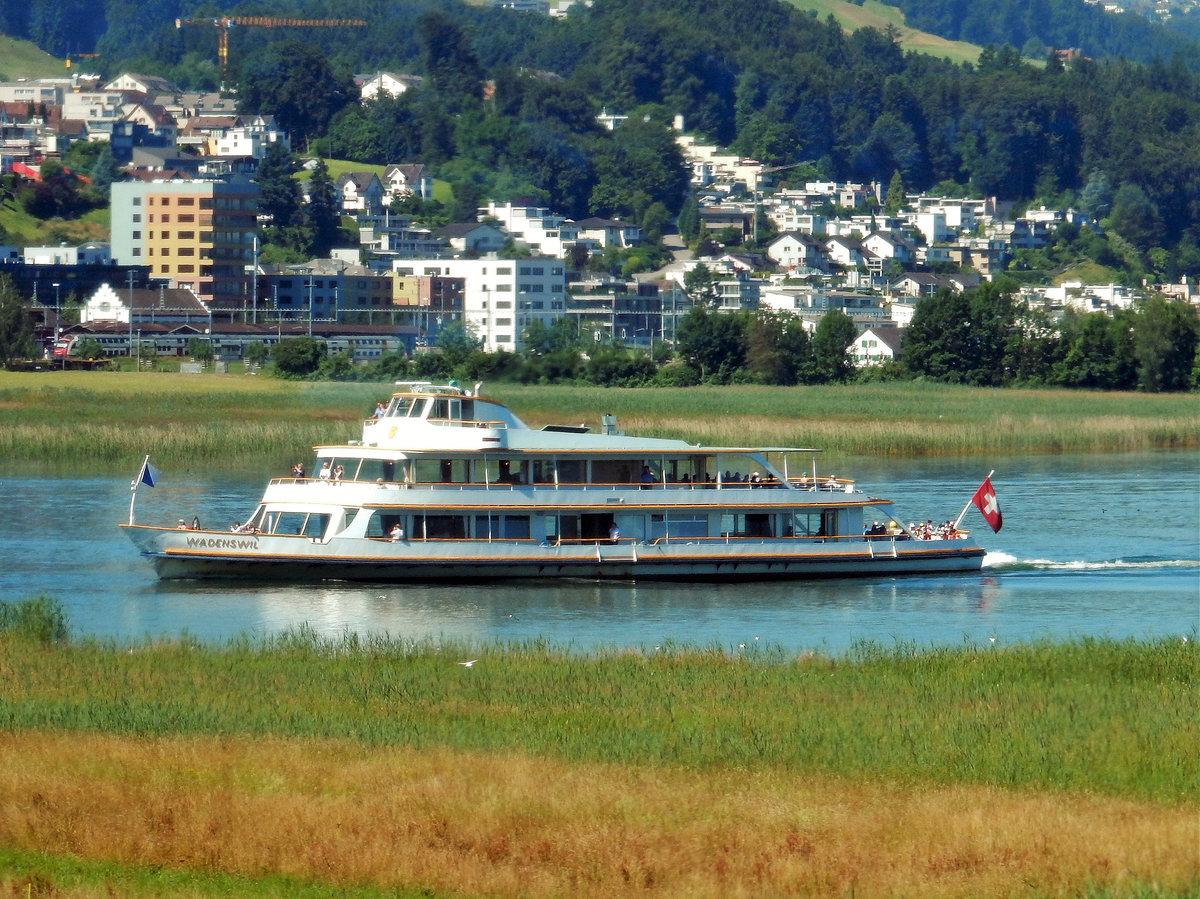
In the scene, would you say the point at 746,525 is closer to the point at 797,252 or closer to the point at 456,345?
the point at 456,345

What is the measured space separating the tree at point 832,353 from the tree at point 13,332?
121 feet

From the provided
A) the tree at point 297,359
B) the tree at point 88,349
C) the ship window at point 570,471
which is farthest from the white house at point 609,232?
the ship window at point 570,471

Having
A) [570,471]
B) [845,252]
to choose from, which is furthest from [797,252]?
[570,471]

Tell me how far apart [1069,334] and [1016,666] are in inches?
2985

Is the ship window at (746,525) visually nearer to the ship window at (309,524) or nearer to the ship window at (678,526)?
the ship window at (678,526)

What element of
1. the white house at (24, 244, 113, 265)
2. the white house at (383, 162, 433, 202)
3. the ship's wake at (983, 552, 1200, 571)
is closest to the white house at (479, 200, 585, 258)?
the white house at (383, 162, 433, 202)

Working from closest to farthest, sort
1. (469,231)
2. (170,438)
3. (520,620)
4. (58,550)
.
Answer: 1. (520,620)
2. (58,550)
3. (170,438)
4. (469,231)

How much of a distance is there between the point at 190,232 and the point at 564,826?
133m

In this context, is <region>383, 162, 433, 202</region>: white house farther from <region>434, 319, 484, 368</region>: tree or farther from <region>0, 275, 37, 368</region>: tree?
<region>0, 275, 37, 368</region>: tree

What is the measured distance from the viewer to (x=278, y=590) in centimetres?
3719

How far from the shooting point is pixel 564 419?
64625 mm

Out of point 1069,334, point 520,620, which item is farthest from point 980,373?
point 520,620

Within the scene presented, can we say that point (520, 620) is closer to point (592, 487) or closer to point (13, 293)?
point (592, 487)

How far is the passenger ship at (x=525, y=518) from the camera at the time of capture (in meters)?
37.8
